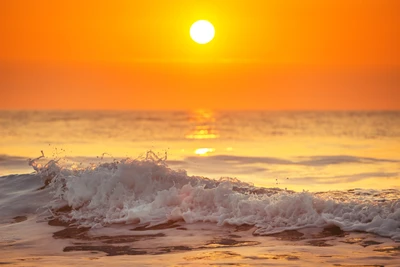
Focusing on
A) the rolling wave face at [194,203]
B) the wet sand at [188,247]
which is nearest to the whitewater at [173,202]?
the rolling wave face at [194,203]

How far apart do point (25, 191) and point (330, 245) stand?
9.02m

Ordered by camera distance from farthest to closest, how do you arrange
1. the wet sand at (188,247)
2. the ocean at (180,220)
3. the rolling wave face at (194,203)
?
the rolling wave face at (194,203) → the ocean at (180,220) → the wet sand at (188,247)

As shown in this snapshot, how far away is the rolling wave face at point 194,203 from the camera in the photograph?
1277cm

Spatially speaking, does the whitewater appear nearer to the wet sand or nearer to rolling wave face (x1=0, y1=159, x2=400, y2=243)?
rolling wave face (x1=0, y1=159, x2=400, y2=243)

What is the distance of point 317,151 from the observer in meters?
35.2

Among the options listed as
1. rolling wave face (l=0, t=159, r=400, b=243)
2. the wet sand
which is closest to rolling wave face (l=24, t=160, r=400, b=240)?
rolling wave face (l=0, t=159, r=400, b=243)

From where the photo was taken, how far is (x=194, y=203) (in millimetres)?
14195

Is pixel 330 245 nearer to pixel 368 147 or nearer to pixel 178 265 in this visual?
pixel 178 265

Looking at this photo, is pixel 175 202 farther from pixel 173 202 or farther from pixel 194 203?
pixel 194 203

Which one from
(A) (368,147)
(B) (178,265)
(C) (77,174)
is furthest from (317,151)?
(B) (178,265)

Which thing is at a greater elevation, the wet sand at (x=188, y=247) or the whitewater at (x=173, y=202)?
the whitewater at (x=173, y=202)

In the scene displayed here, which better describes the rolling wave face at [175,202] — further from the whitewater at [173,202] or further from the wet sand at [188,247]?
the wet sand at [188,247]

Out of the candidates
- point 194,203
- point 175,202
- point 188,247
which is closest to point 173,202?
point 175,202

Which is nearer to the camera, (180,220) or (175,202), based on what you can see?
(180,220)
